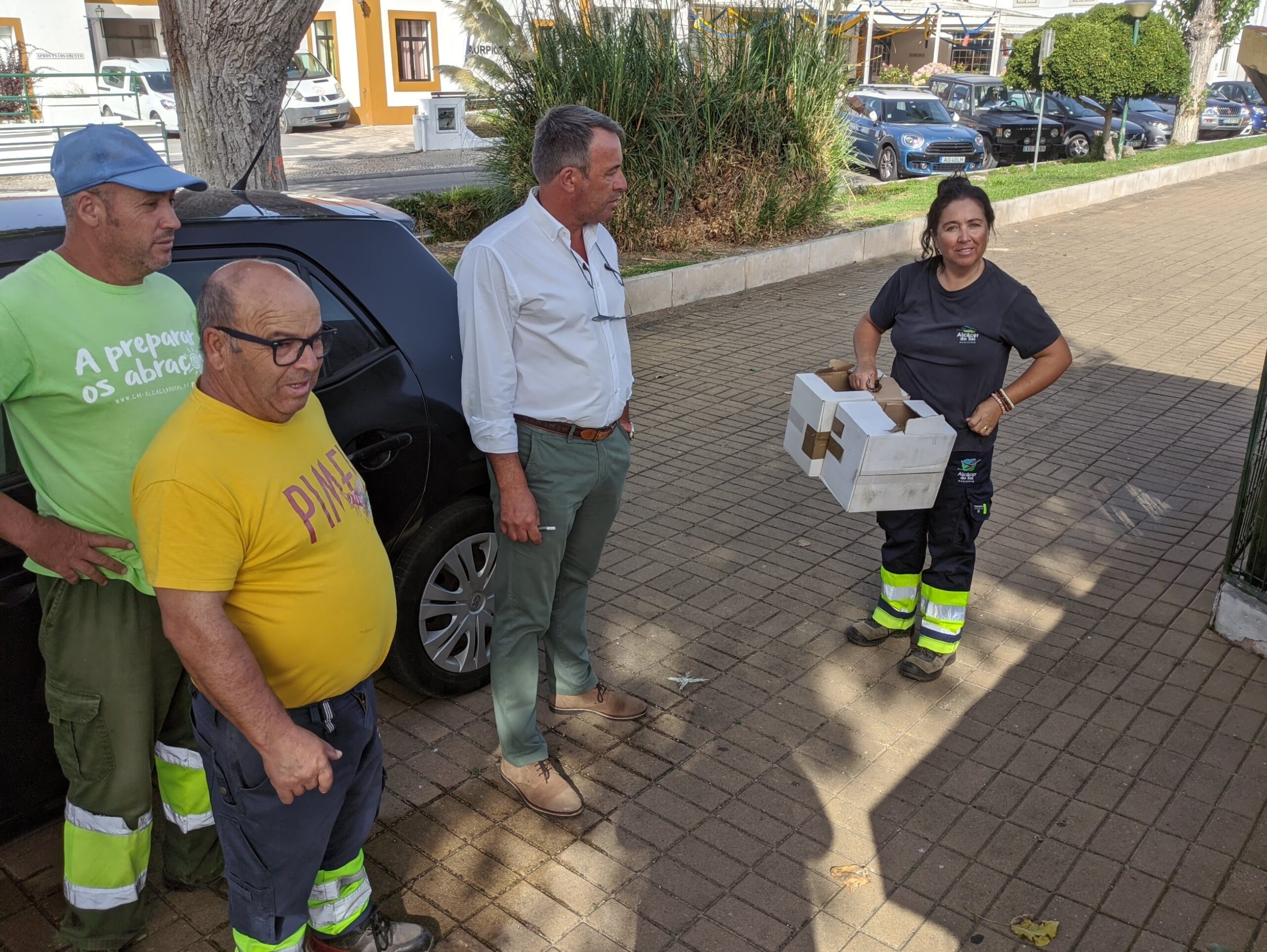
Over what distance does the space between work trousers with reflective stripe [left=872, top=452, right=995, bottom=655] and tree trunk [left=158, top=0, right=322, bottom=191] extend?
4261 mm

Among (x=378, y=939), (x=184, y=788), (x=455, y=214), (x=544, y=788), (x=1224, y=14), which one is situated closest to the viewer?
(x=378, y=939)

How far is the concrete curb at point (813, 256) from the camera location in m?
10.2

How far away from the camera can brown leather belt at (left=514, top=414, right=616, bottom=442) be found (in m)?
3.27

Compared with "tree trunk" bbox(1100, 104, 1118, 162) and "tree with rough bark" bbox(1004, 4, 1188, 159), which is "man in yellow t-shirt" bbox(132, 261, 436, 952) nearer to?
"tree with rough bark" bbox(1004, 4, 1188, 159)

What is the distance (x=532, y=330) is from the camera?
316 cm

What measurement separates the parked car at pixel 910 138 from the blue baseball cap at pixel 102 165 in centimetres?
1784

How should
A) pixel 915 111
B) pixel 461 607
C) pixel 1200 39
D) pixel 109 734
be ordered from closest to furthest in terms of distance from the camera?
pixel 109 734, pixel 461 607, pixel 915 111, pixel 1200 39

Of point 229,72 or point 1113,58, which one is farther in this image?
point 1113,58

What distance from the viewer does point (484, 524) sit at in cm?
395

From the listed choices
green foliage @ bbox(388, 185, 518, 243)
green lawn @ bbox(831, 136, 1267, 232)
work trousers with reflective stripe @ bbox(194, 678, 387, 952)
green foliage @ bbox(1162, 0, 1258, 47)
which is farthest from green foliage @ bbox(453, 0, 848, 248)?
green foliage @ bbox(1162, 0, 1258, 47)

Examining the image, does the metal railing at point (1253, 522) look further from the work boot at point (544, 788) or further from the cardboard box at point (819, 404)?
the work boot at point (544, 788)

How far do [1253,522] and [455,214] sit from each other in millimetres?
9050

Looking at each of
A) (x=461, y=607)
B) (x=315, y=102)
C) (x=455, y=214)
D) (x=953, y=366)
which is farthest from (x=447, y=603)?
(x=315, y=102)

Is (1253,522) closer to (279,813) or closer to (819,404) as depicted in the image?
(819,404)
